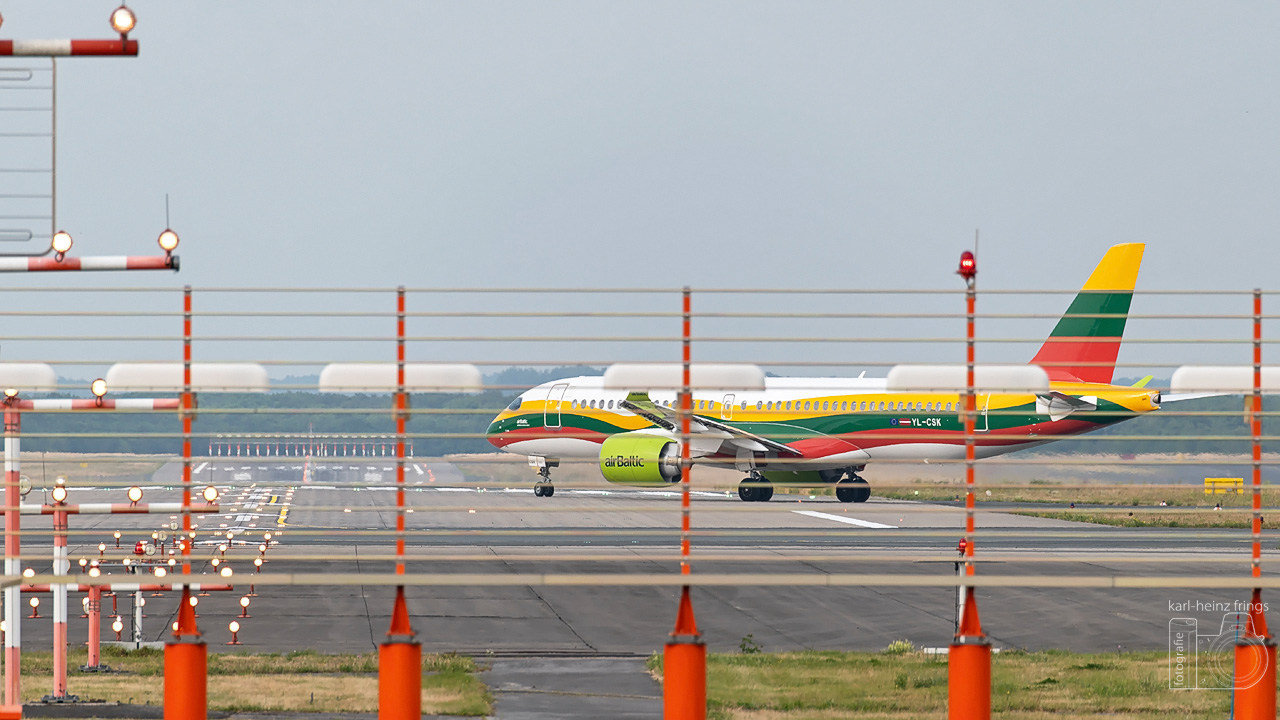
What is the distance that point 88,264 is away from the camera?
21.4 ft

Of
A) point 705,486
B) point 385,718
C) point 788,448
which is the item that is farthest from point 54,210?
point 788,448

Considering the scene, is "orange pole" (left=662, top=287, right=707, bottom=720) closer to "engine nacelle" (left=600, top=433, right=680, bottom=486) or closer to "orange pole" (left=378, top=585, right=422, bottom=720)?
"orange pole" (left=378, top=585, right=422, bottom=720)

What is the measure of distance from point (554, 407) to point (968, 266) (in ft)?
103

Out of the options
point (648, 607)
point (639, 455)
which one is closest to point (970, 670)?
point (648, 607)

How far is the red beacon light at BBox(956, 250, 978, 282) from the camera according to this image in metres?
6.69

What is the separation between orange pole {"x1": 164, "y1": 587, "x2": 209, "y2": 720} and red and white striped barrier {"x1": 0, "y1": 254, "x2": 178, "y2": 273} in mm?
1590

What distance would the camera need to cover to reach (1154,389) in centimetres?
533

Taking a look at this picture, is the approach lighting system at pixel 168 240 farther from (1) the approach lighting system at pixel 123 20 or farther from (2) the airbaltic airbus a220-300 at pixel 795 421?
(2) the airbaltic airbus a220-300 at pixel 795 421

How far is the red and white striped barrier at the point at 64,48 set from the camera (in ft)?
20.0

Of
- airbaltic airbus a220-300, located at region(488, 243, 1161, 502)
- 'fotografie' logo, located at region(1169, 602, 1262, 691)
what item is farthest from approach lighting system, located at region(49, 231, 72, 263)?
airbaltic airbus a220-300, located at region(488, 243, 1161, 502)

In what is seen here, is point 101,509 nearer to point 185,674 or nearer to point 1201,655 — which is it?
point 185,674

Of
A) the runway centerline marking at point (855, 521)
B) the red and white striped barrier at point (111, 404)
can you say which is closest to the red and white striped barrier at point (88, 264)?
the red and white striped barrier at point (111, 404)

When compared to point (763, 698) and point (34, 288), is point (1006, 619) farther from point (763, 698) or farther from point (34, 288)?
point (34, 288)

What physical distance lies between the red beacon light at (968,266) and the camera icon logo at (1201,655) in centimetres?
391
